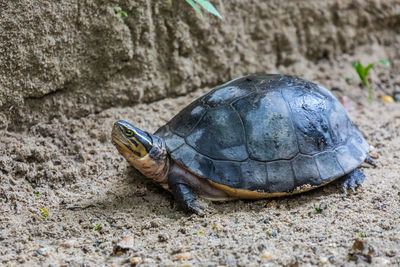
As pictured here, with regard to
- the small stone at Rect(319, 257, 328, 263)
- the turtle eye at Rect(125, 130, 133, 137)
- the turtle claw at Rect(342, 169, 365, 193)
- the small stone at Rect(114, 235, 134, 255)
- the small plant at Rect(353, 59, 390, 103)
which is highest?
the small plant at Rect(353, 59, 390, 103)

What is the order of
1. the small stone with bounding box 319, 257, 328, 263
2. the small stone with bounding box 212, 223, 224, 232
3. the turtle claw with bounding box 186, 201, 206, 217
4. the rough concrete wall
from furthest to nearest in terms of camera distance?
the rough concrete wall < the turtle claw with bounding box 186, 201, 206, 217 < the small stone with bounding box 212, 223, 224, 232 < the small stone with bounding box 319, 257, 328, 263

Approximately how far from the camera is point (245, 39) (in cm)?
557

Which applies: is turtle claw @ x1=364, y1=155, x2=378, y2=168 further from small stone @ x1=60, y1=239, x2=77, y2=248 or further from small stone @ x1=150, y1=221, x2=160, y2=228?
small stone @ x1=60, y1=239, x2=77, y2=248

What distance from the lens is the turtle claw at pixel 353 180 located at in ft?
12.9

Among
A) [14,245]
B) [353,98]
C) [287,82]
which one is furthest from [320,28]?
[14,245]

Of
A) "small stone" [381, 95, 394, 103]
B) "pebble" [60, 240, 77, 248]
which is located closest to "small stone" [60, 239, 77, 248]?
"pebble" [60, 240, 77, 248]

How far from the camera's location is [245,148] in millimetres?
3789

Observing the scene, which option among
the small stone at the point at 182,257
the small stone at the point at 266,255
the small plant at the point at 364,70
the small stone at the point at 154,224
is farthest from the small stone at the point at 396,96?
the small stone at the point at 182,257

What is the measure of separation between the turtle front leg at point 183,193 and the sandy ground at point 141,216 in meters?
0.10

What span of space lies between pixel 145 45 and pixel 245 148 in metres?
1.81

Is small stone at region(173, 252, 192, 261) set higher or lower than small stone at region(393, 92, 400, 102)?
lower

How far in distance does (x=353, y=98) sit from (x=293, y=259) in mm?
3534

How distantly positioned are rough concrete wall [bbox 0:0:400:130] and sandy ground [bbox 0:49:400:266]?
0.30 m

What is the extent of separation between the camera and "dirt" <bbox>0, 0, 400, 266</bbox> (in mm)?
3109
